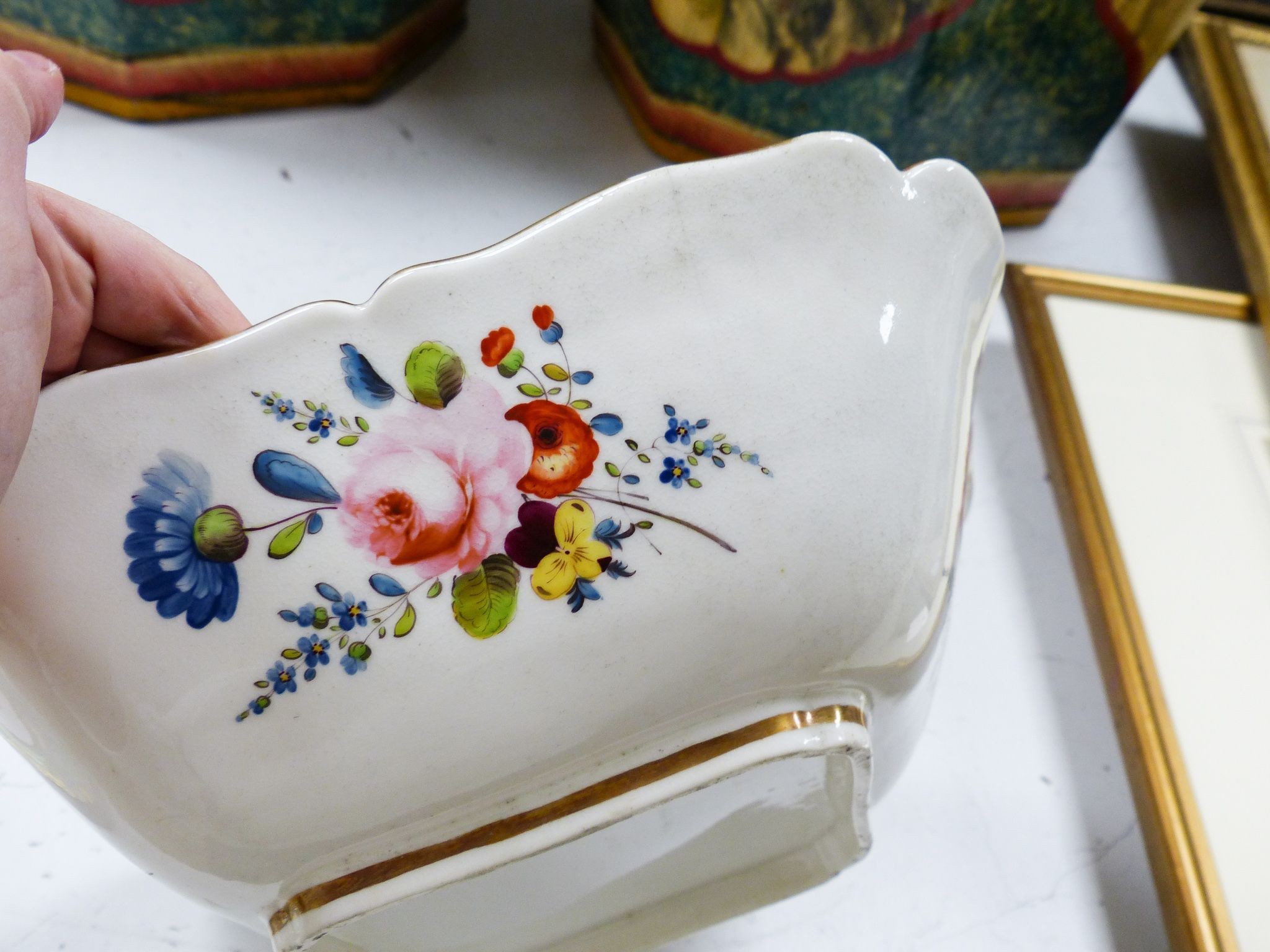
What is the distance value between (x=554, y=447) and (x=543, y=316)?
0.04 m

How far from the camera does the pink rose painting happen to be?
32cm

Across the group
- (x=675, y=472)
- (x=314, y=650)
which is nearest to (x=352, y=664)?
(x=314, y=650)

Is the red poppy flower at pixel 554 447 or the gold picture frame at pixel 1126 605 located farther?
the gold picture frame at pixel 1126 605

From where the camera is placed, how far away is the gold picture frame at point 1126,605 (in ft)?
1.49

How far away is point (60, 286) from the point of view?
0.37 meters

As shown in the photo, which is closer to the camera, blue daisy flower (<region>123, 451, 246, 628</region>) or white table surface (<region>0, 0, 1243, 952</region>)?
blue daisy flower (<region>123, 451, 246, 628</region>)

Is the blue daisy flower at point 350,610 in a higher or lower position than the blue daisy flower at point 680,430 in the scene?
lower

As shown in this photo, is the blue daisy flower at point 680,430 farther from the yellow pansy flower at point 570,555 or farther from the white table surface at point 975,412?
the white table surface at point 975,412

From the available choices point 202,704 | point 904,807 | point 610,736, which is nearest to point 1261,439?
point 904,807

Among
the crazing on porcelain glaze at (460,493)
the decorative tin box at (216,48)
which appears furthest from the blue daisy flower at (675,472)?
the decorative tin box at (216,48)

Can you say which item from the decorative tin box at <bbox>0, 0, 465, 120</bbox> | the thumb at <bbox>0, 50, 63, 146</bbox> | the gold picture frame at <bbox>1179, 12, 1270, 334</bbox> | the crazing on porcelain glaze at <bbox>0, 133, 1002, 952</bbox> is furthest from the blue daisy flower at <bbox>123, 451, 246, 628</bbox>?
the gold picture frame at <bbox>1179, 12, 1270, 334</bbox>

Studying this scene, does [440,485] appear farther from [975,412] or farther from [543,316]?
[975,412]

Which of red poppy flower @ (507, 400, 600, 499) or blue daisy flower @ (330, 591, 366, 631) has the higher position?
red poppy flower @ (507, 400, 600, 499)

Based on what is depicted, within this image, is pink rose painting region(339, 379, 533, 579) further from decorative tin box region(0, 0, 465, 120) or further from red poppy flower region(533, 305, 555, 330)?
decorative tin box region(0, 0, 465, 120)
